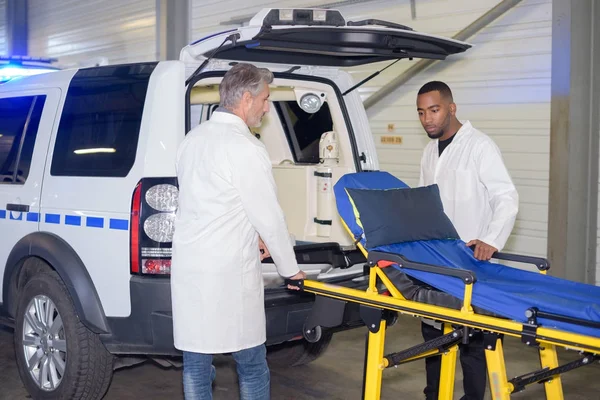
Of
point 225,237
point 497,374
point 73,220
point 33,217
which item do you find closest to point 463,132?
point 497,374

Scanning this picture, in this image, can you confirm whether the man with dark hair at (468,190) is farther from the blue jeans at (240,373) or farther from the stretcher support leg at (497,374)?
the blue jeans at (240,373)

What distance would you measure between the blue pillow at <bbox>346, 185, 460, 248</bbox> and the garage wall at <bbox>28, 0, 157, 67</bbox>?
25.7 ft

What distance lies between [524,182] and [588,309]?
3883 millimetres

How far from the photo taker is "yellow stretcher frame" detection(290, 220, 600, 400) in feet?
9.34

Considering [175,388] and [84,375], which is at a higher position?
[84,375]

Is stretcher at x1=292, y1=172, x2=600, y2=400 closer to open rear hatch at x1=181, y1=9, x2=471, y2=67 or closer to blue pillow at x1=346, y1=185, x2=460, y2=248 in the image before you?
blue pillow at x1=346, y1=185, x2=460, y2=248

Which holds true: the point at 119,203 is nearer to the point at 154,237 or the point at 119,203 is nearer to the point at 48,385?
the point at 154,237

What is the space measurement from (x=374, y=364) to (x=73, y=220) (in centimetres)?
167

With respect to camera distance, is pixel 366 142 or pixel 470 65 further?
pixel 470 65

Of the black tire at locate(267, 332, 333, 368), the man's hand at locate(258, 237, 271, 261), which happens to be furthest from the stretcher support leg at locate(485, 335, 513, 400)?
the black tire at locate(267, 332, 333, 368)

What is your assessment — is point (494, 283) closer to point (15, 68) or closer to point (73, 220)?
point (73, 220)

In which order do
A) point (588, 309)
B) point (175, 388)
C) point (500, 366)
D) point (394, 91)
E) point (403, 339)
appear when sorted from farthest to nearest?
point (394, 91) → point (403, 339) → point (175, 388) → point (500, 366) → point (588, 309)

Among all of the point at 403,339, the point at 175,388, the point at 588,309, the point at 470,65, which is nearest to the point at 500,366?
the point at 588,309

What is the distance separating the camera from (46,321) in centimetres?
414
